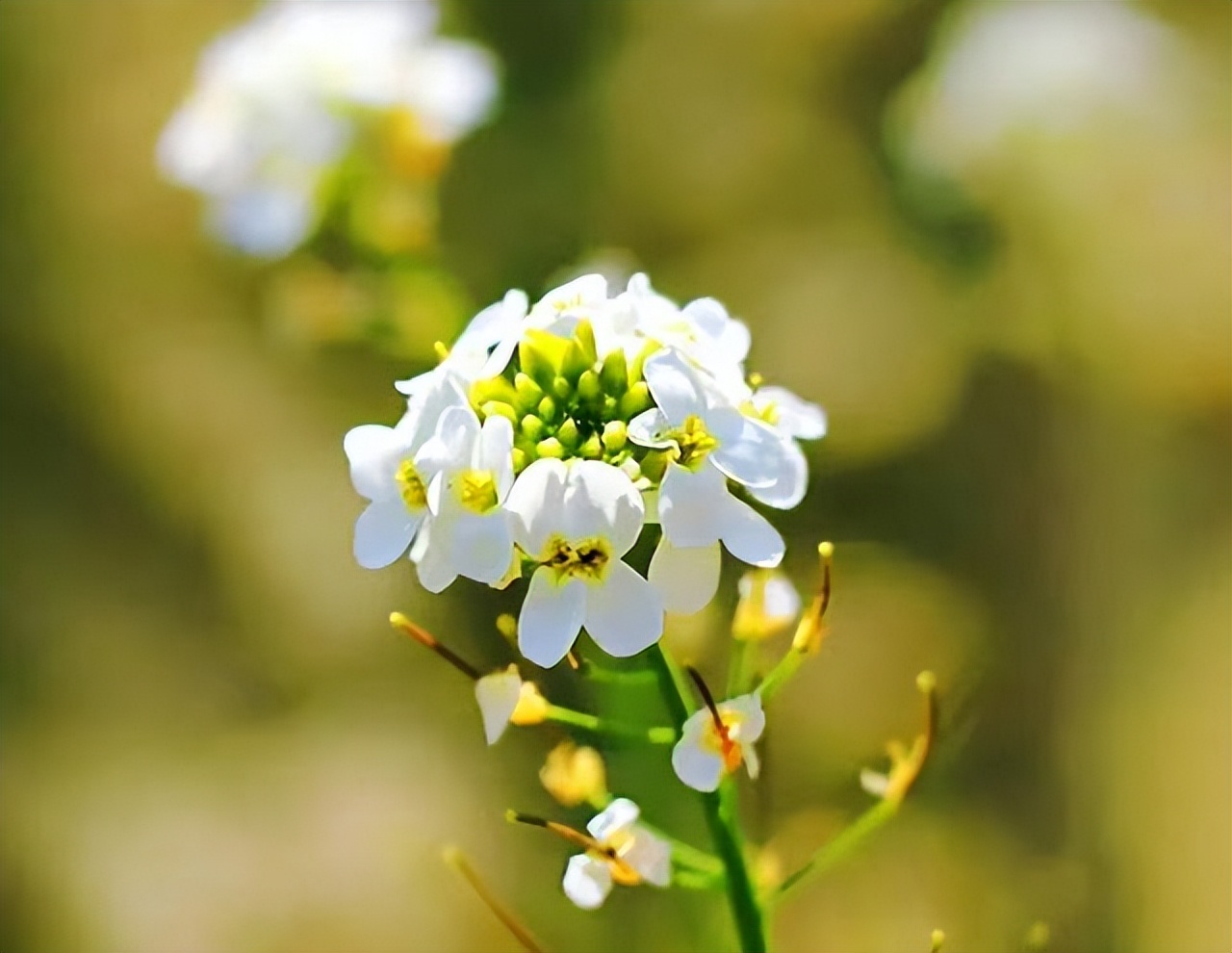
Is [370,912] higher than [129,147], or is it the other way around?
[129,147]

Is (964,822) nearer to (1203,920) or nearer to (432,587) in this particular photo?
Result: (1203,920)

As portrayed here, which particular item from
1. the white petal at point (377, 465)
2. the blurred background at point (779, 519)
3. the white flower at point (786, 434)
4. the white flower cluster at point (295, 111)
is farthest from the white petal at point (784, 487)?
the blurred background at point (779, 519)

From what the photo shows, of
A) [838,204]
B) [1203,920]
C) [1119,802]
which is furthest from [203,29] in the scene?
[1203,920]

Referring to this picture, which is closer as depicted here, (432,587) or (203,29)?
(432,587)

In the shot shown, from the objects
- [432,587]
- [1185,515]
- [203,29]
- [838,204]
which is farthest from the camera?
[203,29]

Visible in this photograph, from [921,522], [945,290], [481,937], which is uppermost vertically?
[945,290]

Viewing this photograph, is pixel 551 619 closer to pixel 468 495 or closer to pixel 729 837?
pixel 468 495

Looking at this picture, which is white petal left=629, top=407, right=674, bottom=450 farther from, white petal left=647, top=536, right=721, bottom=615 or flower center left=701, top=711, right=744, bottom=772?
flower center left=701, top=711, right=744, bottom=772
